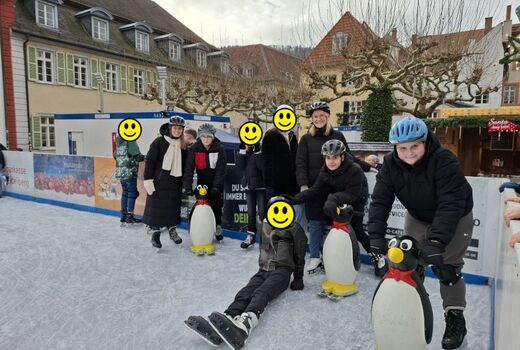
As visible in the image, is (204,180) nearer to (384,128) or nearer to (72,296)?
(72,296)

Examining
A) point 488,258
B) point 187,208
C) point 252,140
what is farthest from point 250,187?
point 488,258

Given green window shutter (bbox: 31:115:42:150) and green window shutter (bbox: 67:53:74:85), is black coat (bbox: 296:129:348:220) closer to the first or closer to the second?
green window shutter (bbox: 31:115:42:150)

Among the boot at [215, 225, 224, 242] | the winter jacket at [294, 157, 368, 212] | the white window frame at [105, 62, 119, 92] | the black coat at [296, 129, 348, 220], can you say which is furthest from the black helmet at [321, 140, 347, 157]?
the white window frame at [105, 62, 119, 92]

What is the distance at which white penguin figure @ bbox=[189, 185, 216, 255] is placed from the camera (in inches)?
205

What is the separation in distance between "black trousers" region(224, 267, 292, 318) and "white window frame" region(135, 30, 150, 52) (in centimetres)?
2525

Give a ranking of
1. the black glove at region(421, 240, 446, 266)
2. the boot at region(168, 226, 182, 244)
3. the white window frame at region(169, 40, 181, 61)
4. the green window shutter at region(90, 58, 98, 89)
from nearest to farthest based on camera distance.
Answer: the black glove at region(421, 240, 446, 266) → the boot at region(168, 226, 182, 244) → the green window shutter at region(90, 58, 98, 89) → the white window frame at region(169, 40, 181, 61)

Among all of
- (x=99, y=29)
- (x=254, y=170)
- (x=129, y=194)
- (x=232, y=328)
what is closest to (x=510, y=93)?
(x=99, y=29)

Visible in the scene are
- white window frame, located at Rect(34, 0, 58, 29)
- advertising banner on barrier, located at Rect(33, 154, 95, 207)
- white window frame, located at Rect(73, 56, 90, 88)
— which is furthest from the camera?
white window frame, located at Rect(73, 56, 90, 88)

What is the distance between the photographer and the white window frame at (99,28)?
2300cm

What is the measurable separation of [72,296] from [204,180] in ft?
7.62

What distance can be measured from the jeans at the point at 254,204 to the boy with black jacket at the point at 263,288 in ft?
4.60

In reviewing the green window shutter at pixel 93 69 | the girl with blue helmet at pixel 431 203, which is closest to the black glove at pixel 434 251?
the girl with blue helmet at pixel 431 203

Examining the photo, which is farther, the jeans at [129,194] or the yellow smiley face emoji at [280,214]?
the jeans at [129,194]

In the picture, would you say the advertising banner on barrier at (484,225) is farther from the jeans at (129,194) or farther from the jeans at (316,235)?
the jeans at (129,194)
